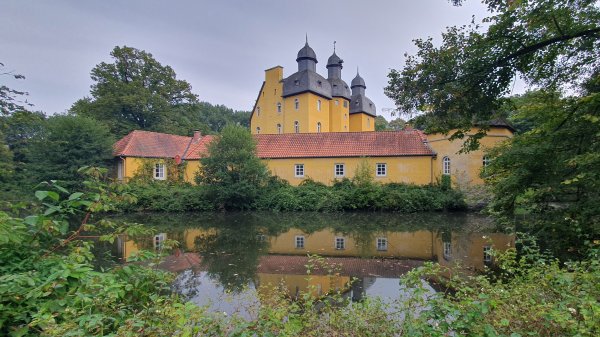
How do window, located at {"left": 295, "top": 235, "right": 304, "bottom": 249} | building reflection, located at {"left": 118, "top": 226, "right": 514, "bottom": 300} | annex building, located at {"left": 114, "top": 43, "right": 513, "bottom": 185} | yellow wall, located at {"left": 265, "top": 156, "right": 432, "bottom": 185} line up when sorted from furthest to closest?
yellow wall, located at {"left": 265, "top": 156, "right": 432, "bottom": 185} → annex building, located at {"left": 114, "top": 43, "right": 513, "bottom": 185} → window, located at {"left": 295, "top": 235, "right": 304, "bottom": 249} → building reflection, located at {"left": 118, "top": 226, "right": 514, "bottom": 300}

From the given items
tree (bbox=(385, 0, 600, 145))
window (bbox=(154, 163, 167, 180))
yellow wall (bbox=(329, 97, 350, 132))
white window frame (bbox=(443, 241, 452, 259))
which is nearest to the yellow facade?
yellow wall (bbox=(329, 97, 350, 132))

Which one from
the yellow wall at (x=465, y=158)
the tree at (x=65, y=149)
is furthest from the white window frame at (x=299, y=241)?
the tree at (x=65, y=149)

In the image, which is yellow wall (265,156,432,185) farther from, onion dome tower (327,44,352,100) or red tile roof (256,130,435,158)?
onion dome tower (327,44,352,100)

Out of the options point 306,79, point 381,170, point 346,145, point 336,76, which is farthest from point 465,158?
point 336,76

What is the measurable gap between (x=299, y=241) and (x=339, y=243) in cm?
148

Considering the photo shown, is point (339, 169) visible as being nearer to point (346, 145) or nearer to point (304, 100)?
point (346, 145)

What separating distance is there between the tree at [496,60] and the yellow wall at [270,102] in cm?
3100

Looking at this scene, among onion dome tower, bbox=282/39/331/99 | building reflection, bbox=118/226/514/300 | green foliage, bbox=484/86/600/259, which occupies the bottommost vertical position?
building reflection, bbox=118/226/514/300

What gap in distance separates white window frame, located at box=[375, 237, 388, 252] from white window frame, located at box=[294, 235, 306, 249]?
2.55m

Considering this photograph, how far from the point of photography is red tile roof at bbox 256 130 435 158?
23141 millimetres

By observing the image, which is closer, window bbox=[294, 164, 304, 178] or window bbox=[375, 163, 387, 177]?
window bbox=[375, 163, 387, 177]

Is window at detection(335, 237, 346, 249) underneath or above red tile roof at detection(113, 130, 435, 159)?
underneath

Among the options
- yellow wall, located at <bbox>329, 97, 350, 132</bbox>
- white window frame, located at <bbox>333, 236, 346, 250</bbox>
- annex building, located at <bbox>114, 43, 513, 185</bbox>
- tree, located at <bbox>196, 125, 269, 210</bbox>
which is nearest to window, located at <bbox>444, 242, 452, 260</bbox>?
white window frame, located at <bbox>333, 236, 346, 250</bbox>

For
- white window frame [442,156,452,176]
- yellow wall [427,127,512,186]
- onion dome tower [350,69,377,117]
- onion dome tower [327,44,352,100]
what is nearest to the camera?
yellow wall [427,127,512,186]
